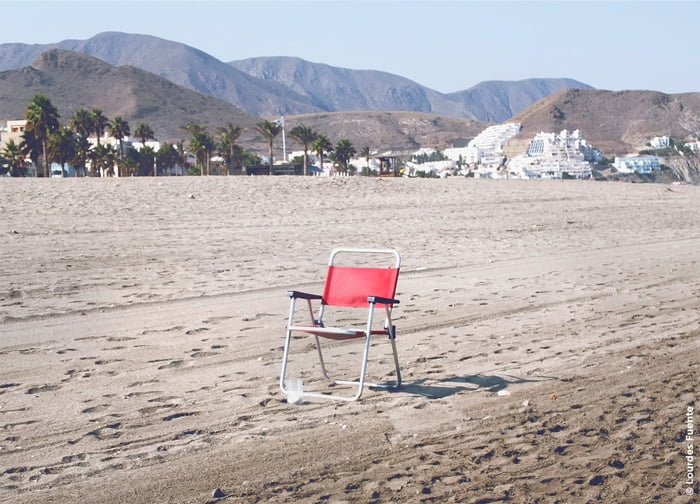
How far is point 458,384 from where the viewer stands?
6086 mm

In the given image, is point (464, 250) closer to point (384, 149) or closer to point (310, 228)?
point (310, 228)

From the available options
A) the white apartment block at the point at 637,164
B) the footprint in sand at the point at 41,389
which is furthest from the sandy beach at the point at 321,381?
the white apartment block at the point at 637,164

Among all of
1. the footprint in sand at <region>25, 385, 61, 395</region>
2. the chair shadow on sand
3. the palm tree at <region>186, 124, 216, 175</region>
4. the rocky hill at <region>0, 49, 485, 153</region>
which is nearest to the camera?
the footprint in sand at <region>25, 385, 61, 395</region>

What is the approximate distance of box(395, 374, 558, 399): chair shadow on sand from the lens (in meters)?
5.88

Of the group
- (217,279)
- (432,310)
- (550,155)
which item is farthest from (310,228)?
(550,155)

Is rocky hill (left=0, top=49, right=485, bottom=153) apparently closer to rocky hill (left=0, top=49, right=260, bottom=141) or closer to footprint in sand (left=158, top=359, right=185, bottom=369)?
rocky hill (left=0, top=49, right=260, bottom=141)

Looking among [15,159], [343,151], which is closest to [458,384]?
[15,159]

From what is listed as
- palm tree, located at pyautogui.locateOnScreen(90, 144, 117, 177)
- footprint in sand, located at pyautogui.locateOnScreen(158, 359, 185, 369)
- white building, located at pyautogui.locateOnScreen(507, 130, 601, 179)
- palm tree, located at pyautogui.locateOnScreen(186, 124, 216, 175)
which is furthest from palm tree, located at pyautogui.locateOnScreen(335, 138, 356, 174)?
footprint in sand, located at pyautogui.locateOnScreen(158, 359, 185, 369)

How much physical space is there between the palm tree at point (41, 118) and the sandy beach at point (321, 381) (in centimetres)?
4397

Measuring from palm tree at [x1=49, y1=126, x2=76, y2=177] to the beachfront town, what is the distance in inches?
57.4

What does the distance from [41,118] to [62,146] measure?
4067 mm

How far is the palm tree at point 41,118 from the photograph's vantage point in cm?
5584

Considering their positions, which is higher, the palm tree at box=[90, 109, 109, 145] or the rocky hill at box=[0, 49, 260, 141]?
the rocky hill at box=[0, 49, 260, 141]
